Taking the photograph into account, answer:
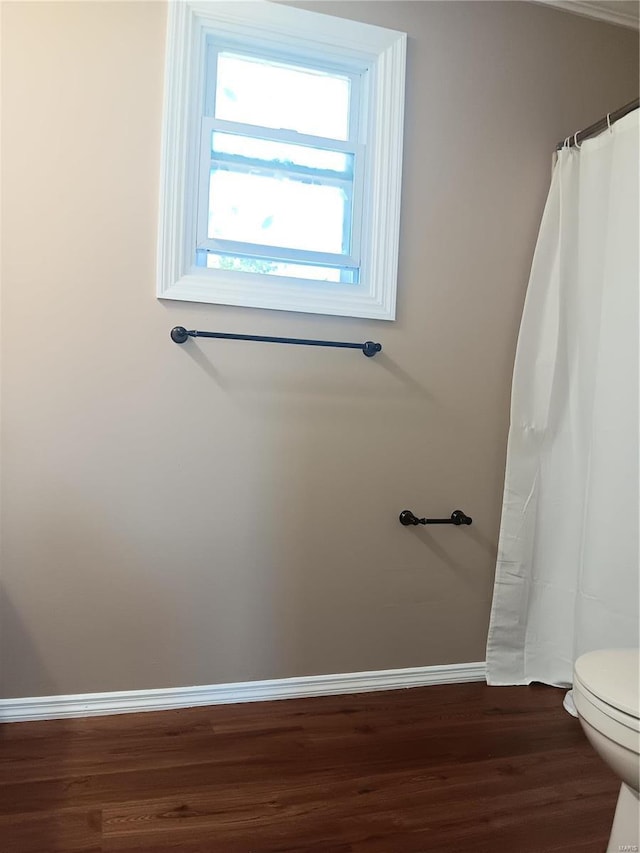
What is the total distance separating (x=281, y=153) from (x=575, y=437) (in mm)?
1283

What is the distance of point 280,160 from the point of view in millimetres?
2109

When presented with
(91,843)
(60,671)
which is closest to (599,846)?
(91,843)

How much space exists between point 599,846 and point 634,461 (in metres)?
0.97

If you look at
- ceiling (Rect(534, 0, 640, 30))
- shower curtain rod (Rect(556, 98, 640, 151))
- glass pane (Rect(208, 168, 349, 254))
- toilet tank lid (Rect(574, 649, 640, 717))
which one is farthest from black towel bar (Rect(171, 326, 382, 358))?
ceiling (Rect(534, 0, 640, 30))

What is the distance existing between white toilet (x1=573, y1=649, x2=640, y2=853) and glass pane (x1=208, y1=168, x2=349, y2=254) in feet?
4.69

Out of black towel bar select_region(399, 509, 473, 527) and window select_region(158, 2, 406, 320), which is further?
black towel bar select_region(399, 509, 473, 527)

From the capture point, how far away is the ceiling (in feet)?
7.52

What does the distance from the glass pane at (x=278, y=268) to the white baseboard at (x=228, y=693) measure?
4.12 ft

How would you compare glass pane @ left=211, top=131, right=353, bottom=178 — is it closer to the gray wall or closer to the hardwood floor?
the gray wall

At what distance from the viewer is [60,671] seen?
6.27ft

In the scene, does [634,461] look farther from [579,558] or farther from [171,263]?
[171,263]

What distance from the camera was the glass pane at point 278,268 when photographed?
6.80ft

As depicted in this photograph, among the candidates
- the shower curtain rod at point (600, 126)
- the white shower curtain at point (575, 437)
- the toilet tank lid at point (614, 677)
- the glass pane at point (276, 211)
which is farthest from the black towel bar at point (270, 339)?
the toilet tank lid at point (614, 677)

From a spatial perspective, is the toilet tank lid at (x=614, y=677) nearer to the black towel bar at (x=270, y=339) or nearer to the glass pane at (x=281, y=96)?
the black towel bar at (x=270, y=339)
